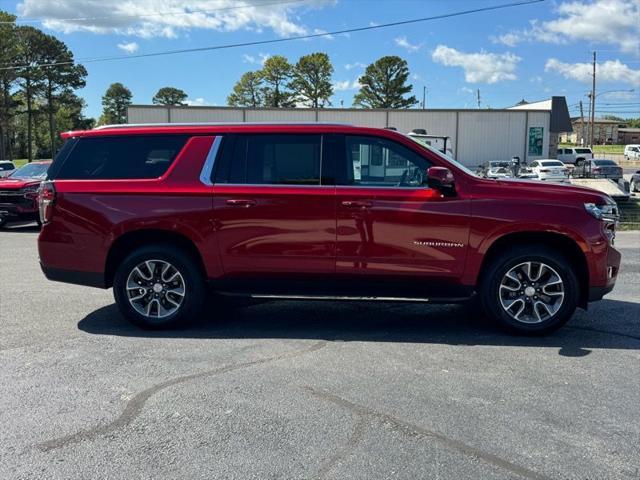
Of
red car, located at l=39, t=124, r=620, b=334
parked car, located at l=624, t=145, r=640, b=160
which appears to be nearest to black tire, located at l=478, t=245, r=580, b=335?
red car, located at l=39, t=124, r=620, b=334

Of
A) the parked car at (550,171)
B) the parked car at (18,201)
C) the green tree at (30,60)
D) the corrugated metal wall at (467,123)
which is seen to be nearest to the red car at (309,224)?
the parked car at (18,201)

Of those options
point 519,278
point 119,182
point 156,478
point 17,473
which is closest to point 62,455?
point 17,473

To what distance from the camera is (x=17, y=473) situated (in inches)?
118

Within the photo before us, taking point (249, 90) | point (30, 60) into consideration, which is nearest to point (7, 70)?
point (30, 60)

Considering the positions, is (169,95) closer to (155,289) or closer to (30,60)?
(30,60)

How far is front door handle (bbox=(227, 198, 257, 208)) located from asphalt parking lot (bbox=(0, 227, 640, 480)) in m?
1.25

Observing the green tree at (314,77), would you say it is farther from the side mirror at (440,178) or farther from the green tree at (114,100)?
the side mirror at (440,178)

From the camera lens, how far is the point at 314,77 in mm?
81125

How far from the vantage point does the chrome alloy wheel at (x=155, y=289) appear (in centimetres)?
553

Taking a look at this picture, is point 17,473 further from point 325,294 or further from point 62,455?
point 325,294

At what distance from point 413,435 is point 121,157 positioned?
3.87 meters

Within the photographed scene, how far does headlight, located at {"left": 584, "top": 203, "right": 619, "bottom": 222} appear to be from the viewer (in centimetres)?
515

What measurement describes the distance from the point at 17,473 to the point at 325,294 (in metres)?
2.99

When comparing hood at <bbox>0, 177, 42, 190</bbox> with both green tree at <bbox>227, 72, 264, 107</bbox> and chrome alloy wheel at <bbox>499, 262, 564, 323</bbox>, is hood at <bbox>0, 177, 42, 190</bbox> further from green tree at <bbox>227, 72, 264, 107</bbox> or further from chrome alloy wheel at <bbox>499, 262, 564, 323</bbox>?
green tree at <bbox>227, 72, 264, 107</bbox>
